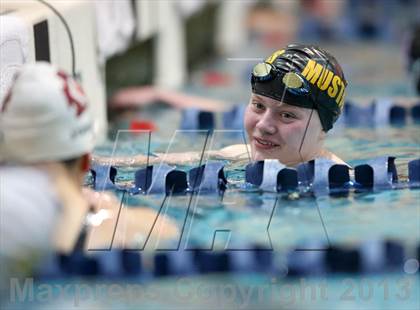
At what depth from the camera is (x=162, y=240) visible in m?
3.11

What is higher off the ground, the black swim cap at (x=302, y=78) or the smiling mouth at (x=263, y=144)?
the black swim cap at (x=302, y=78)

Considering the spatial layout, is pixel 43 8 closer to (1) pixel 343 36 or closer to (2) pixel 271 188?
(2) pixel 271 188

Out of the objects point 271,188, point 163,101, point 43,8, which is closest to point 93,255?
point 271,188

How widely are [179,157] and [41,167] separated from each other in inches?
58.3

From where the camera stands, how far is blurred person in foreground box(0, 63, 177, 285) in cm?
243

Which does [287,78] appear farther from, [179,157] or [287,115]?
[179,157]

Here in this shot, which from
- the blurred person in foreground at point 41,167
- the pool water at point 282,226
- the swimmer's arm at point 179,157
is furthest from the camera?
the swimmer's arm at point 179,157

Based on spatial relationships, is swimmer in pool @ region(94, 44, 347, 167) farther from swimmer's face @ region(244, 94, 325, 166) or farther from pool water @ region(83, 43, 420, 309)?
pool water @ region(83, 43, 420, 309)

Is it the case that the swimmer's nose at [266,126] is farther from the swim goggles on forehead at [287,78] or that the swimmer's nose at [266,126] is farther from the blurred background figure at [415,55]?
the blurred background figure at [415,55]

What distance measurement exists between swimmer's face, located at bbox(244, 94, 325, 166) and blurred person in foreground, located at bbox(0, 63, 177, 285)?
1.27 metres

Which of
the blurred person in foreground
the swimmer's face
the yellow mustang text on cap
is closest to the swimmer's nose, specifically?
the swimmer's face

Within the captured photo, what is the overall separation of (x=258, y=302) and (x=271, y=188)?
868 millimetres

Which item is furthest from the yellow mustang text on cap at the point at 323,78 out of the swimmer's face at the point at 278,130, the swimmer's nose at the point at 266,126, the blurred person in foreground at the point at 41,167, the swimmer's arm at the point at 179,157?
the blurred person in foreground at the point at 41,167

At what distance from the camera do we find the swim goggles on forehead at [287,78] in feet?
13.0
